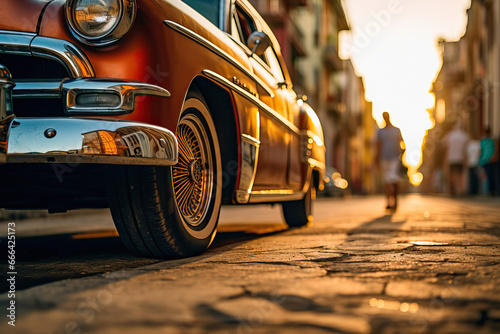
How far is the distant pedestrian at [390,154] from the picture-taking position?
32.9ft

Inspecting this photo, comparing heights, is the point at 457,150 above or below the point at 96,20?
above

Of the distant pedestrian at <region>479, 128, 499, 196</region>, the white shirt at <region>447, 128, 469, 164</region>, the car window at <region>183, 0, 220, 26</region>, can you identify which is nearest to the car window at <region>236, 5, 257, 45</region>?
the car window at <region>183, 0, 220, 26</region>

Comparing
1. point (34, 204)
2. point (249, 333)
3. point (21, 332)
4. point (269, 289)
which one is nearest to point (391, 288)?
point (269, 289)

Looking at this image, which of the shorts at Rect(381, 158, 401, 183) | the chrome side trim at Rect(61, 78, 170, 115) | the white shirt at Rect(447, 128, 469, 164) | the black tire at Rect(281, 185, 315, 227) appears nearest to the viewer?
the chrome side trim at Rect(61, 78, 170, 115)

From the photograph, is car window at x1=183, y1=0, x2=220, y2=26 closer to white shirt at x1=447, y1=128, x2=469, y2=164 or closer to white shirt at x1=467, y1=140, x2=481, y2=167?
white shirt at x1=467, y1=140, x2=481, y2=167

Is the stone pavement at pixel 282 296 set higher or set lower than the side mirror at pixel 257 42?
lower

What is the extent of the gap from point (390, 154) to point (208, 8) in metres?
6.45

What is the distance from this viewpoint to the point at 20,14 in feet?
9.59

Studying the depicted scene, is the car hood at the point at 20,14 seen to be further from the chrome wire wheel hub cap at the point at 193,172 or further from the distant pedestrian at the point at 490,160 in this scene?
the distant pedestrian at the point at 490,160

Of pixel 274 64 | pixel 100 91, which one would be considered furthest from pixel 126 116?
pixel 274 64

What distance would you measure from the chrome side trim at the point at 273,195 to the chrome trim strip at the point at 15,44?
1.86 metres

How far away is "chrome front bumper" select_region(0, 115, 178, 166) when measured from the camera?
267 centimetres

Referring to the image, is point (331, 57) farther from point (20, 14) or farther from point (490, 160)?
point (20, 14)

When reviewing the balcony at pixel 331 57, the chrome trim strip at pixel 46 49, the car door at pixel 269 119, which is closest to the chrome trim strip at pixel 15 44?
the chrome trim strip at pixel 46 49
